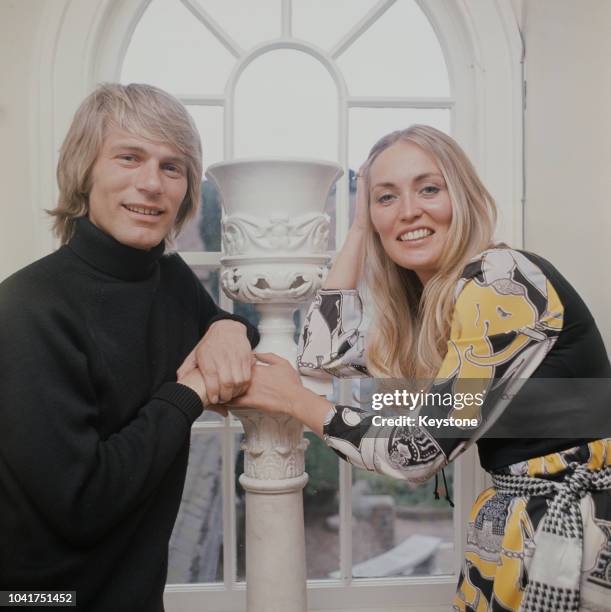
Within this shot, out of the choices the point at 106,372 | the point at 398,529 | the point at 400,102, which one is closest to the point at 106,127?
the point at 106,372

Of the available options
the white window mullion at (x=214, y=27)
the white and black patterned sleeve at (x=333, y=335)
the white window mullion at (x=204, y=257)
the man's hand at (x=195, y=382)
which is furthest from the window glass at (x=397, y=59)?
the man's hand at (x=195, y=382)

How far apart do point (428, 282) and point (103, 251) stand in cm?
52

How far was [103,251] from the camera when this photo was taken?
1.04 metres

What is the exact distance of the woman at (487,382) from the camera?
960mm

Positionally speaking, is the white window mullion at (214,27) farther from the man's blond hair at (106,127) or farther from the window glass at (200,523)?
the window glass at (200,523)

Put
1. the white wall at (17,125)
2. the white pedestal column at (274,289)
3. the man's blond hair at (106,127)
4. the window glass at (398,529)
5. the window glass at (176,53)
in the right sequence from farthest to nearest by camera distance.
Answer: the window glass at (398,529) → the window glass at (176,53) → the white wall at (17,125) → the white pedestal column at (274,289) → the man's blond hair at (106,127)

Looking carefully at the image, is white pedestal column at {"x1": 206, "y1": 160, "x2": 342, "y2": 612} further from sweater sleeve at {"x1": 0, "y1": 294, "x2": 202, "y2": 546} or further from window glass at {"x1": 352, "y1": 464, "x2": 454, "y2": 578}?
window glass at {"x1": 352, "y1": 464, "x2": 454, "y2": 578}

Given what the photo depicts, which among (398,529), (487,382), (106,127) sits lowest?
(398,529)

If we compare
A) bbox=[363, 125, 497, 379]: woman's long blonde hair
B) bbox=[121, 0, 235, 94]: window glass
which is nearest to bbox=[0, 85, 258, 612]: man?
bbox=[363, 125, 497, 379]: woman's long blonde hair

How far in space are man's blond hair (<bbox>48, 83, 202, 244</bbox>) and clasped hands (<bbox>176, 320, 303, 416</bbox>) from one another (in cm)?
29

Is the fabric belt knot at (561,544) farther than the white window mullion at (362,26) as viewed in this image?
No

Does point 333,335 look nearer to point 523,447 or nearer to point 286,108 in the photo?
point 523,447

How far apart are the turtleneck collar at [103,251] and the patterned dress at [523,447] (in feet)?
1.35

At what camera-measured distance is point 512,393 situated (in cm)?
99
